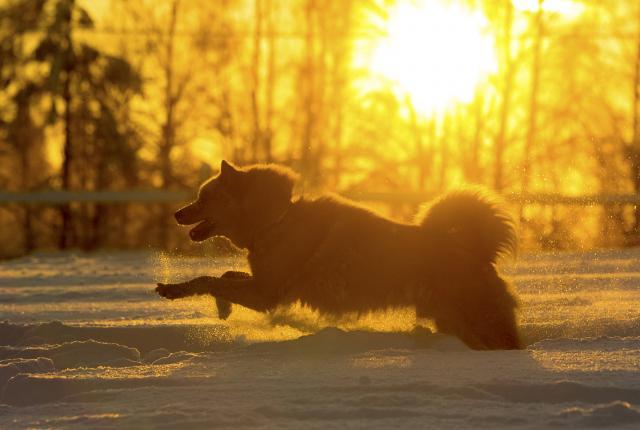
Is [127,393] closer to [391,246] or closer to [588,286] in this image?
[391,246]

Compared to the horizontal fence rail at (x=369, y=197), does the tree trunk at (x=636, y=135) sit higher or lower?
higher

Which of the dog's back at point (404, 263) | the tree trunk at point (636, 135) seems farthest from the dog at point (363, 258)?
the tree trunk at point (636, 135)

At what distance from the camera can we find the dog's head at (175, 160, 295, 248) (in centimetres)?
661

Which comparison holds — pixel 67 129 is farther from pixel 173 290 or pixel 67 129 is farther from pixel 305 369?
pixel 305 369

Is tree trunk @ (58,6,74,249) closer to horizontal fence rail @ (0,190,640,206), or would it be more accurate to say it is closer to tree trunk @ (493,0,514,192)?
horizontal fence rail @ (0,190,640,206)

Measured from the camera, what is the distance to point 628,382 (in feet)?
13.6

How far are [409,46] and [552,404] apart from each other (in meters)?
15.5

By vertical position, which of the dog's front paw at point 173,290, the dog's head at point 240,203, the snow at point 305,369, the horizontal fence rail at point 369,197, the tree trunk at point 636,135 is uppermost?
the tree trunk at point 636,135

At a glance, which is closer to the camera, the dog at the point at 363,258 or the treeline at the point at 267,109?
the dog at the point at 363,258

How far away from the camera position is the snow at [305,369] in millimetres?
3754

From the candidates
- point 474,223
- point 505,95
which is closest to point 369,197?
point 505,95

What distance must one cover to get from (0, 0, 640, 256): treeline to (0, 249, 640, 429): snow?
11.4m

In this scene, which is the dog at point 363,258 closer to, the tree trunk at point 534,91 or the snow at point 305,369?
the snow at point 305,369

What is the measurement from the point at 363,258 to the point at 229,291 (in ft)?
2.92
